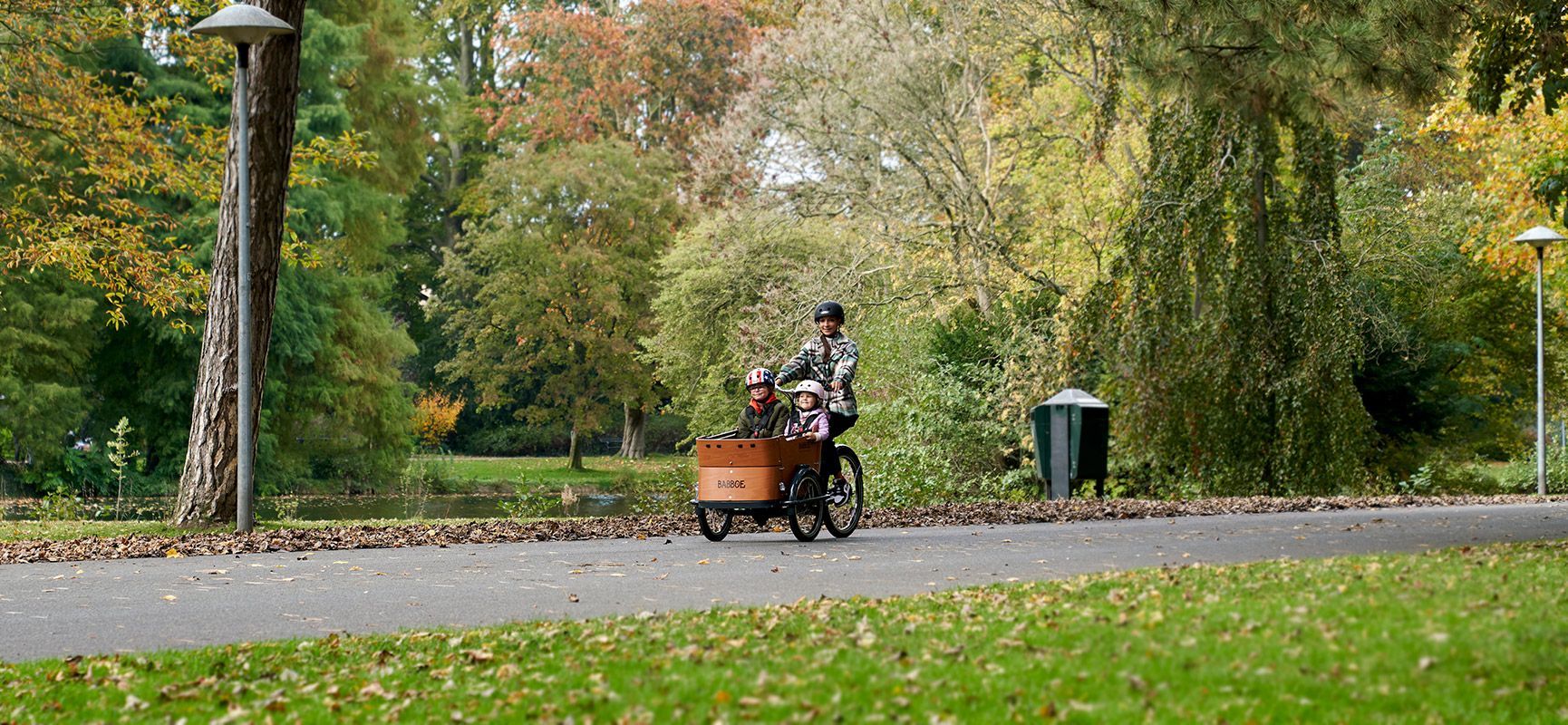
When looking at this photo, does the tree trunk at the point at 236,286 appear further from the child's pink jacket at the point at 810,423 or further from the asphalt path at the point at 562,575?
the child's pink jacket at the point at 810,423

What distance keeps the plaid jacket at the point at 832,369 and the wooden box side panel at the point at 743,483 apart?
836 millimetres

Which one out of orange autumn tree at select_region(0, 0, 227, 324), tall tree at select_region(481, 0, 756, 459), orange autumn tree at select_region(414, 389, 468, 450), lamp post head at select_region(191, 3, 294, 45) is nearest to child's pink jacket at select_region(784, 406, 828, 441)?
lamp post head at select_region(191, 3, 294, 45)

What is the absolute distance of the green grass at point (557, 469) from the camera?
43.8 metres

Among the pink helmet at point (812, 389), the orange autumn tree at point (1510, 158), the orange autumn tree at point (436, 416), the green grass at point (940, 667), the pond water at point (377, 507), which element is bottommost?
the pond water at point (377, 507)

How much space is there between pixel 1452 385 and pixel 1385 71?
16.0 m

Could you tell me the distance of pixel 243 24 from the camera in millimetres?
13242

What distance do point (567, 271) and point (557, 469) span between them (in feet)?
21.8

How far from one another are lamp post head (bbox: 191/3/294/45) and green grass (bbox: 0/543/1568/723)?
716 centimetres

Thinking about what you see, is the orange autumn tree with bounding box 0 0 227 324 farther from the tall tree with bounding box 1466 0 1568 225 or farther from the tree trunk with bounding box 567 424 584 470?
the tree trunk with bounding box 567 424 584 470

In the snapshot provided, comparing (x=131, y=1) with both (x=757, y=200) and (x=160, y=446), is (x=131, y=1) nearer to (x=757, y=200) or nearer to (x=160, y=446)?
(x=757, y=200)

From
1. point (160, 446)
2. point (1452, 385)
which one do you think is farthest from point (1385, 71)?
point (160, 446)

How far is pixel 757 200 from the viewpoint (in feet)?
95.8

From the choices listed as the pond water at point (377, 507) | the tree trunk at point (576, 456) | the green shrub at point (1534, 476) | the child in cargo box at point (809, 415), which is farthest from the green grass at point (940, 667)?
the tree trunk at point (576, 456)

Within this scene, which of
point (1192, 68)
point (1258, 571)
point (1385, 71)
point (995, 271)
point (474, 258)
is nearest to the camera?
point (1258, 571)
